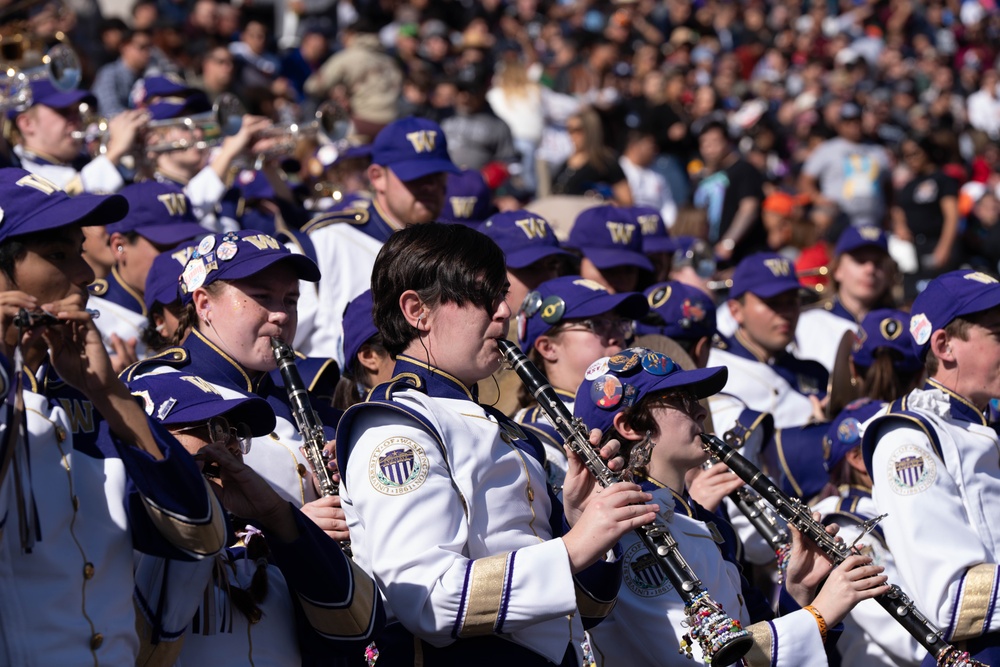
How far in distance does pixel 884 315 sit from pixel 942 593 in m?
2.50

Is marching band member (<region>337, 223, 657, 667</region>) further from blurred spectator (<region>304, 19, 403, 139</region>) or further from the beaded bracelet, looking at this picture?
blurred spectator (<region>304, 19, 403, 139</region>)

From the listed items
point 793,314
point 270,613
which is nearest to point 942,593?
point 270,613

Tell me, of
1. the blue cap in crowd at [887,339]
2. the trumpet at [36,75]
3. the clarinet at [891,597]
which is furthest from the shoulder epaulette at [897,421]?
the trumpet at [36,75]

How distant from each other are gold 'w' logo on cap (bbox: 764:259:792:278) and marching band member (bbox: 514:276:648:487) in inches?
105

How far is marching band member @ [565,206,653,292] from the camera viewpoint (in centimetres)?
776

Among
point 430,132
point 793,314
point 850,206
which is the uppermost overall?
point 430,132

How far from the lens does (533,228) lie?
23.7 feet

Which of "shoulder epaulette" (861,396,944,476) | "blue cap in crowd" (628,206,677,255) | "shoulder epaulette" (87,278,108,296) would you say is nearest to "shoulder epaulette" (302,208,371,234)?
"shoulder epaulette" (87,278,108,296)

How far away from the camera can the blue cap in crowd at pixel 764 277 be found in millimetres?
8148

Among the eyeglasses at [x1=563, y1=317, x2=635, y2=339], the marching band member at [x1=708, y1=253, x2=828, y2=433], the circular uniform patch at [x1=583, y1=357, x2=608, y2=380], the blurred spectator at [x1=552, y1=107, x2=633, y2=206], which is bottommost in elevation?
the blurred spectator at [x1=552, y1=107, x2=633, y2=206]

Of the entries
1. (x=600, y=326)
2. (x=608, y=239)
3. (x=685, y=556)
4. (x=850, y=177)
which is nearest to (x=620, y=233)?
(x=608, y=239)

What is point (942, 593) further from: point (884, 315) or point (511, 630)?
point (884, 315)

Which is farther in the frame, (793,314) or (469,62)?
(469,62)

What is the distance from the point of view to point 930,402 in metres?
5.20
